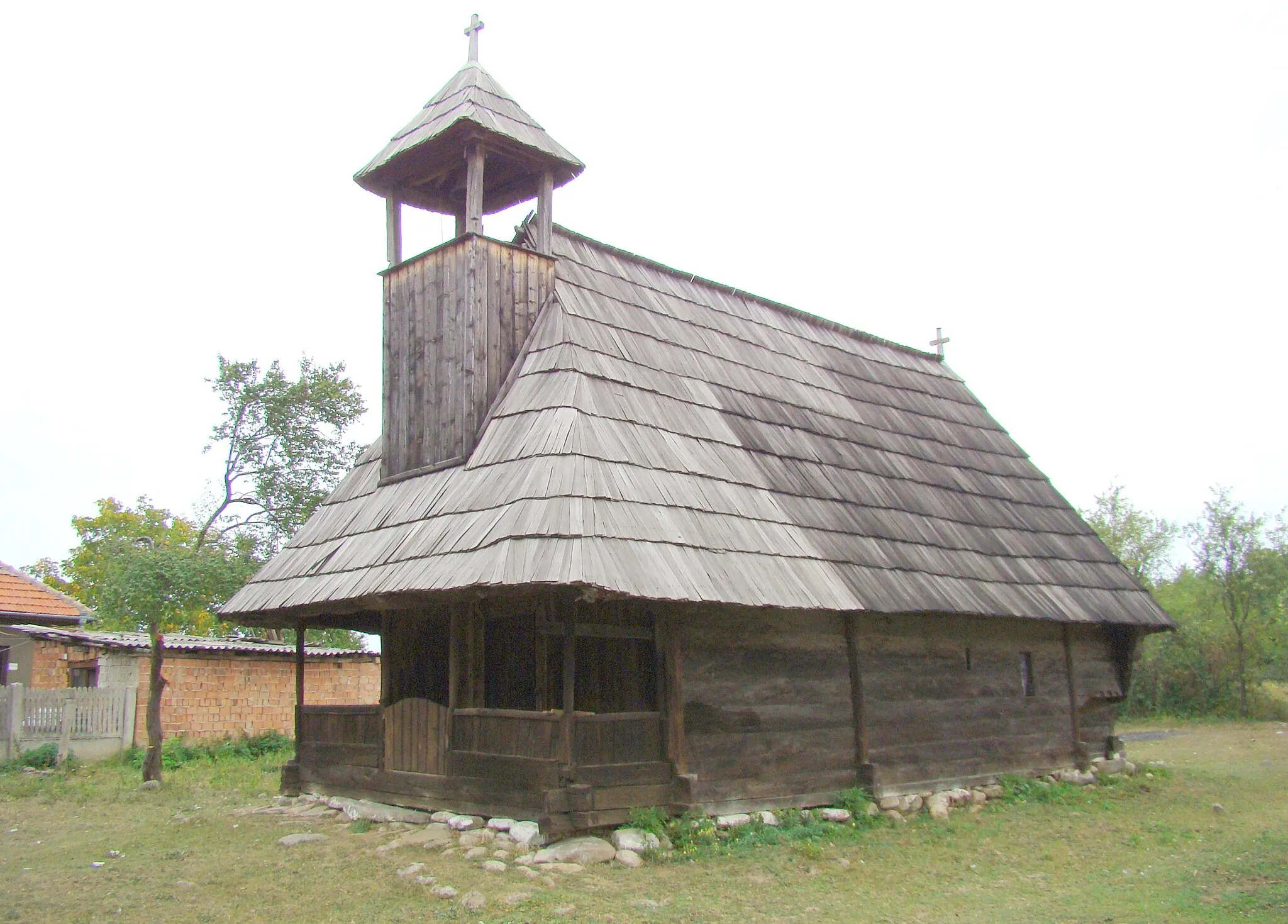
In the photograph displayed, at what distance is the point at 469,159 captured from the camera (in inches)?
454

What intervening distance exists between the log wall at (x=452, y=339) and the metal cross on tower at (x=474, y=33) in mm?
3120

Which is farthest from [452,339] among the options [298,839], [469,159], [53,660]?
[53,660]

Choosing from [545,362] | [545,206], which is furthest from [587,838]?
[545,206]

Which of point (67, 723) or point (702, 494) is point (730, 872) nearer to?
point (702, 494)

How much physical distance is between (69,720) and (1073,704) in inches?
573

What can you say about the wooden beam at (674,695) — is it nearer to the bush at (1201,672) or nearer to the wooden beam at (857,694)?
the wooden beam at (857,694)

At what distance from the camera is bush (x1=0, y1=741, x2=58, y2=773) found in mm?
15352

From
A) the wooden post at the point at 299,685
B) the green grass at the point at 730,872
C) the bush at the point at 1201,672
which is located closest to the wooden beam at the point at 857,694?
the green grass at the point at 730,872

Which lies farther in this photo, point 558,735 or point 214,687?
point 214,687

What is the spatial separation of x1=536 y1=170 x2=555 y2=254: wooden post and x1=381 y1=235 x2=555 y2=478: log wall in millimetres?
257

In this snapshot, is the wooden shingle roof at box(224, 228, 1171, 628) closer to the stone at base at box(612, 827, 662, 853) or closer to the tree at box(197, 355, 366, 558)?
the stone at base at box(612, 827, 662, 853)

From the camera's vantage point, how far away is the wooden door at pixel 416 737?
31.7ft

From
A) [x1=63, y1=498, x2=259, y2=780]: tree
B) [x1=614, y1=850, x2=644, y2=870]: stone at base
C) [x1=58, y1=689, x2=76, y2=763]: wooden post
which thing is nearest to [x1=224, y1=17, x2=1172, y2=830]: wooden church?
[x1=614, y1=850, x2=644, y2=870]: stone at base

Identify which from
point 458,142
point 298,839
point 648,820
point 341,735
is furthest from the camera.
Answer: point 458,142
